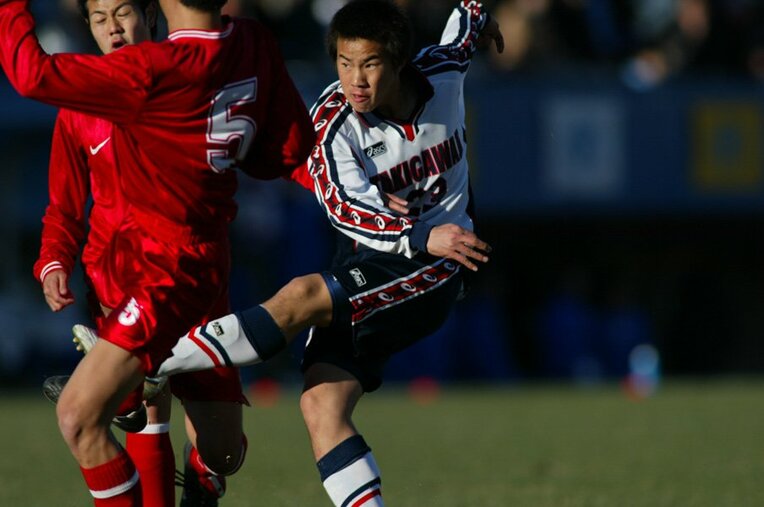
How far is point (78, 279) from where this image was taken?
1516cm

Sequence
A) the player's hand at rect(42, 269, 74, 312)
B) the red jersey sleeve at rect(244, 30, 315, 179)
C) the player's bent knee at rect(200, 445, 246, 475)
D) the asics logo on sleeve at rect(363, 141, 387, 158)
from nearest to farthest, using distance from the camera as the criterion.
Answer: the red jersey sleeve at rect(244, 30, 315, 179) → the player's hand at rect(42, 269, 74, 312) → the asics logo on sleeve at rect(363, 141, 387, 158) → the player's bent knee at rect(200, 445, 246, 475)

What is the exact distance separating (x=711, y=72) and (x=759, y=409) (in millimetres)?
5663

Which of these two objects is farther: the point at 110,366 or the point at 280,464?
the point at 280,464

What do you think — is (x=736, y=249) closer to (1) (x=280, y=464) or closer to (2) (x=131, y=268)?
(1) (x=280, y=464)

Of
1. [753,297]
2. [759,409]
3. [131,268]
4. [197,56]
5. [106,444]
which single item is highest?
[197,56]

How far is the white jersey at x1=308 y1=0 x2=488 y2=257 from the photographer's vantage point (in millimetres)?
5004

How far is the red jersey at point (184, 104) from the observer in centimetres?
426

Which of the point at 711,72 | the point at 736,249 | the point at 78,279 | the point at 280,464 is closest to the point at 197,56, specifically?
the point at 280,464

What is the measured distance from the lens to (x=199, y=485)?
596 cm

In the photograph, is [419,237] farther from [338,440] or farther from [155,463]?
[155,463]

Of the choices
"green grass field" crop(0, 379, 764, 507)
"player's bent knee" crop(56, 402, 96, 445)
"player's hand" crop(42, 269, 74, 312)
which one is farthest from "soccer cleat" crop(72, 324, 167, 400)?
"green grass field" crop(0, 379, 764, 507)

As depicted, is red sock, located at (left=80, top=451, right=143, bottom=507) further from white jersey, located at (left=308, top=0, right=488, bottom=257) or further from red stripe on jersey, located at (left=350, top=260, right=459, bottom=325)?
white jersey, located at (left=308, top=0, right=488, bottom=257)

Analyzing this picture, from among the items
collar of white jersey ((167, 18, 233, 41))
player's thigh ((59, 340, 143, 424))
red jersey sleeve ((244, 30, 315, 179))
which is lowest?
player's thigh ((59, 340, 143, 424))

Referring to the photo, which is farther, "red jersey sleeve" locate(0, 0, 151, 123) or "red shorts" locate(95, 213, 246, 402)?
"red shorts" locate(95, 213, 246, 402)
